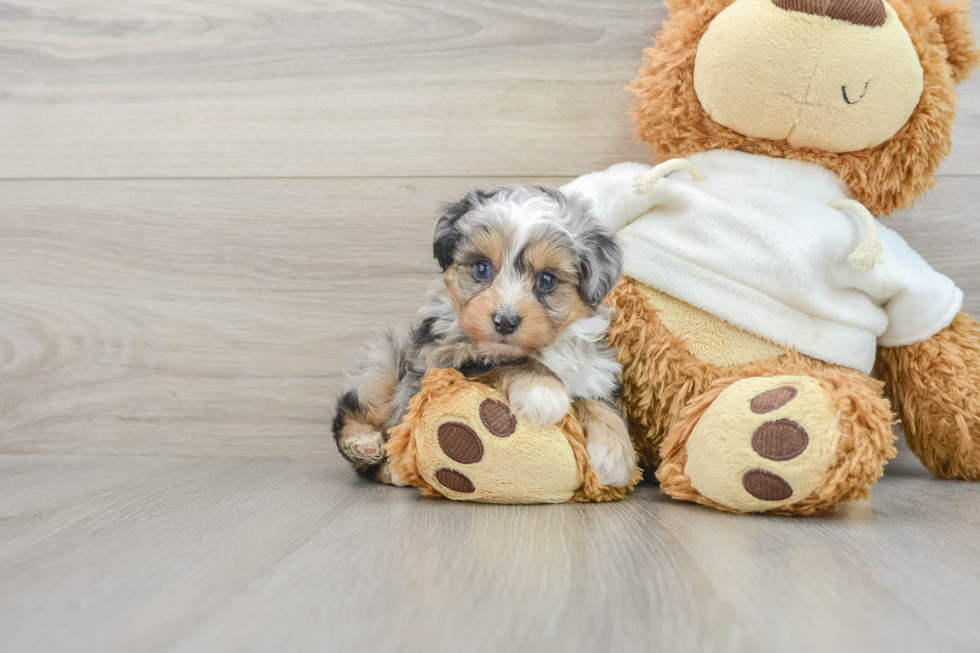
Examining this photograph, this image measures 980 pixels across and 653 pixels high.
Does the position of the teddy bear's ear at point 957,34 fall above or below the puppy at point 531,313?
above

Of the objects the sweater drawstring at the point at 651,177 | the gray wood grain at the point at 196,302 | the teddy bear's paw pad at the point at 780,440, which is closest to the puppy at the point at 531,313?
the sweater drawstring at the point at 651,177

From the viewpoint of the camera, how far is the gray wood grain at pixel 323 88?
1809 mm

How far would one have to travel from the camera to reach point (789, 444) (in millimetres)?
1145

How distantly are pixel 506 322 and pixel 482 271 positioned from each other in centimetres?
13

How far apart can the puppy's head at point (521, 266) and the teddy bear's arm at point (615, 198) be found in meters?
0.19

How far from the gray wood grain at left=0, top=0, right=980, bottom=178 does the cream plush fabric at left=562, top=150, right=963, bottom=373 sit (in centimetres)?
36

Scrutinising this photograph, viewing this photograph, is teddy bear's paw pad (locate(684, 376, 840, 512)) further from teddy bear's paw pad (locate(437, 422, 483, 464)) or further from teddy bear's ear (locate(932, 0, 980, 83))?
teddy bear's ear (locate(932, 0, 980, 83))

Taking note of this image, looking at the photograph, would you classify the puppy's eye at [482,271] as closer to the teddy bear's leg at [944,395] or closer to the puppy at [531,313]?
the puppy at [531,313]

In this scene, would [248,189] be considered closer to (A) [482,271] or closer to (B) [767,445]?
(A) [482,271]

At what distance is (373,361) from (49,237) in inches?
41.0

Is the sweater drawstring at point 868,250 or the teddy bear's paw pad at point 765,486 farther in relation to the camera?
the sweater drawstring at point 868,250

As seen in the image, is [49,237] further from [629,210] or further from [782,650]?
[782,650]

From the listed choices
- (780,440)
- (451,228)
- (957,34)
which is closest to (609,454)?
(780,440)

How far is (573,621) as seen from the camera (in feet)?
2.49
